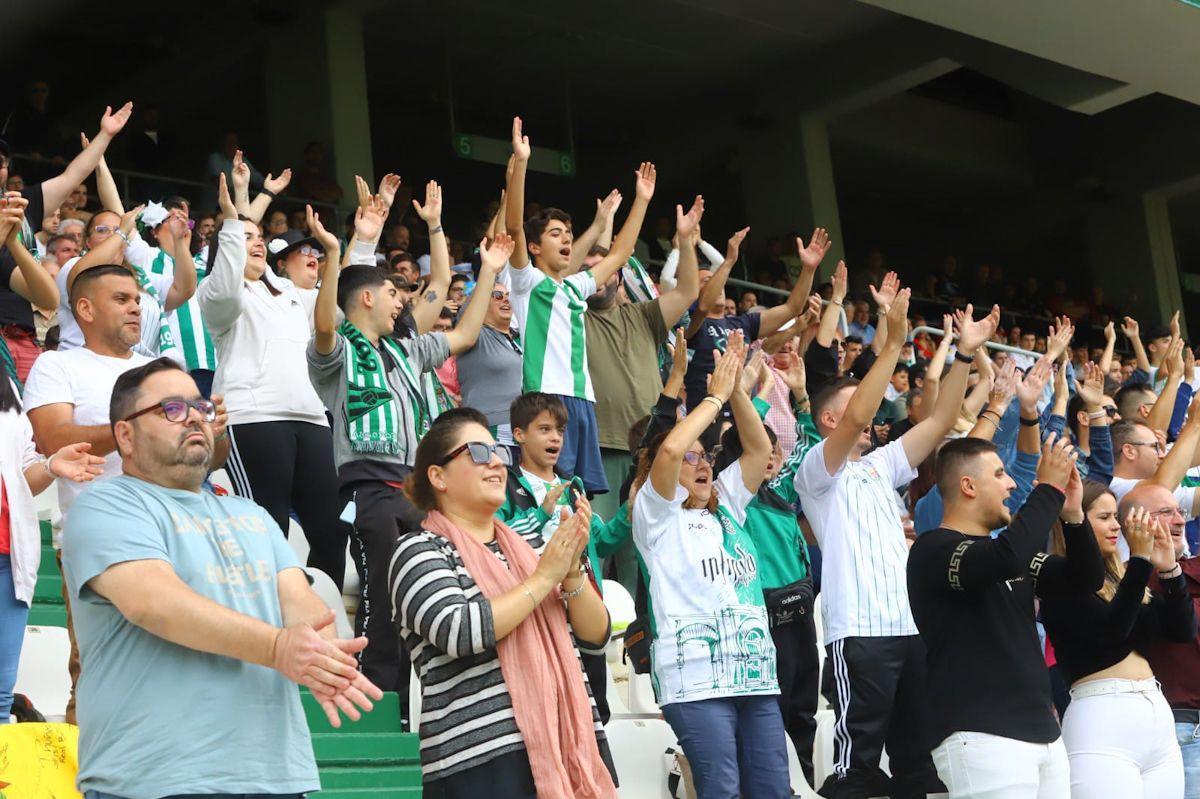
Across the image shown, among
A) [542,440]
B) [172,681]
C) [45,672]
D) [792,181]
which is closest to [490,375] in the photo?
[542,440]

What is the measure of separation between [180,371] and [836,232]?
13618 millimetres

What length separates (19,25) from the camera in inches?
597

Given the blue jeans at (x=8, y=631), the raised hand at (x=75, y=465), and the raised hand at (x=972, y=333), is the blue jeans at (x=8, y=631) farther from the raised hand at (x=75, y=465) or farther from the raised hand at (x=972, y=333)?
the raised hand at (x=972, y=333)

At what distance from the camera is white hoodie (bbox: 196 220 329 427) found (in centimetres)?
577

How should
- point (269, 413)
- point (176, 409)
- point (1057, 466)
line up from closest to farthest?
point (176, 409), point (1057, 466), point (269, 413)

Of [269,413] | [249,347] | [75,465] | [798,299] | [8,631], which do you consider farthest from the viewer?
[798,299]

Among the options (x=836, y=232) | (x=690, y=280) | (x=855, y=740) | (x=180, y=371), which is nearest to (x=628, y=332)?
(x=690, y=280)

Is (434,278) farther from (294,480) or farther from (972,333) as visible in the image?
(972,333)

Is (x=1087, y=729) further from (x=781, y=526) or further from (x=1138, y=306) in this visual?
(x=1138, y=306)

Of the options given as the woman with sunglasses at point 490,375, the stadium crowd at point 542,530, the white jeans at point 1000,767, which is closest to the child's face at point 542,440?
the stadium crowd at point 542,530

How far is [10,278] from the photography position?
21.3 ft

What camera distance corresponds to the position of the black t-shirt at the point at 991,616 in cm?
458

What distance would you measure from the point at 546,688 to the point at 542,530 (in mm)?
1035

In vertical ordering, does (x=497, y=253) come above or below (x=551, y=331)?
above
